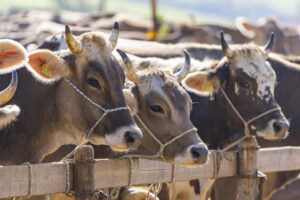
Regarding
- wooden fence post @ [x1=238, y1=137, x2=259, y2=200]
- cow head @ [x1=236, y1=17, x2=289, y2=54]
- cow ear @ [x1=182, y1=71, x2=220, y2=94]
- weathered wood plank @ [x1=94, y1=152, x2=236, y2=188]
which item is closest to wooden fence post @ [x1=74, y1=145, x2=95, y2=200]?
weathered wood plank @ [x1=94, y1=152, x2=236, y2=188]

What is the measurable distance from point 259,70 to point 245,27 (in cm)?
922

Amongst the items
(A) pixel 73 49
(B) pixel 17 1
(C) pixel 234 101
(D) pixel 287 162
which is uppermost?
(B) pixel 17 1

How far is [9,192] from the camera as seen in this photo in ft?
14.1

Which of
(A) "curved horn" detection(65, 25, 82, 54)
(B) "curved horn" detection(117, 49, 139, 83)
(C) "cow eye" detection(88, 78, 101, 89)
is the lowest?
(C) "cow eye" detection(88, 78, 101, 89)

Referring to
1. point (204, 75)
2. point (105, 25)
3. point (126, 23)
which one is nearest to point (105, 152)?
point (204, 75)

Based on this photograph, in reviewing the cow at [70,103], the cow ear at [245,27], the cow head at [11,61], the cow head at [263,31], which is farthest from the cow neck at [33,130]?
the cow head at [263,31]

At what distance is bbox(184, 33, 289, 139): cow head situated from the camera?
22.6 feet

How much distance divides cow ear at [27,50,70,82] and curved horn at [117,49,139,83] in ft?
1.65

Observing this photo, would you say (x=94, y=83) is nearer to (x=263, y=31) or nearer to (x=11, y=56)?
(x=11, y=56)

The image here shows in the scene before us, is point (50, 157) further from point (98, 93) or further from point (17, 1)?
point (17, 1)

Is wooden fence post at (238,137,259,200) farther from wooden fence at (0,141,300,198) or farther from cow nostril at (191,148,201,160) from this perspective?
cow nostril at (191,148,201,160)

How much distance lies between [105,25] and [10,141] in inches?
544

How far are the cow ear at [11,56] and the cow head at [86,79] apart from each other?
0.94 feet

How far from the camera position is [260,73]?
23.3 ft
